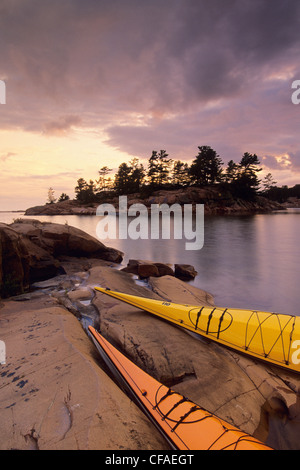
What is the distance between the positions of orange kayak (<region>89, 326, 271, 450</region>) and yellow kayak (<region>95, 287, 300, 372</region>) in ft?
6.02

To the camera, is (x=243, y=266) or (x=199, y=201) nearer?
(x=243, y=266)

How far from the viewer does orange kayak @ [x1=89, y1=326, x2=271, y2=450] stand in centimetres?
245

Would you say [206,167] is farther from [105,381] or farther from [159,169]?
[105,381]

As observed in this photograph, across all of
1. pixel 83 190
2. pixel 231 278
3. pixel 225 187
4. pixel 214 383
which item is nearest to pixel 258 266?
pixel 231 278

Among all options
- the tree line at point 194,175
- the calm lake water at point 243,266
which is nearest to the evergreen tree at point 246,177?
the tree line at point 194,175

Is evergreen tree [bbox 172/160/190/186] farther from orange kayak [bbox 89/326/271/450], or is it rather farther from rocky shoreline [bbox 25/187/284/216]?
orange kayak [bbox 89/326/271/450]

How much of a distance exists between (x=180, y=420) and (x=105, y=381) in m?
1.00

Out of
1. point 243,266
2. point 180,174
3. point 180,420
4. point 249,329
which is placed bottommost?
point 243,266

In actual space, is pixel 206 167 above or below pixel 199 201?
above

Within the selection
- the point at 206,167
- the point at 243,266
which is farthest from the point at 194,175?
the point at 243,266

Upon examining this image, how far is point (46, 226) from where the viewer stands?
12.0 meters

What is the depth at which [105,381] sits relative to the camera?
3014mm

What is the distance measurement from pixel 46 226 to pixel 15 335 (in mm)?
8560

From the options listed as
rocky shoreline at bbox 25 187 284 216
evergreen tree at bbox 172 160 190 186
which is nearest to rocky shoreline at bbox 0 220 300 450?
rocky shoreline at bbox 25 187 284 216
